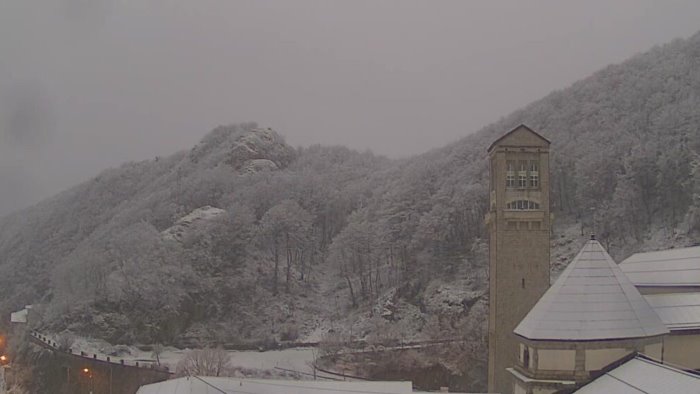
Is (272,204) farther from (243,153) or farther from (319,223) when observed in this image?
(243,153)

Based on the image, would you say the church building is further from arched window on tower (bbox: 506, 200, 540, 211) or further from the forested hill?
the forested hill

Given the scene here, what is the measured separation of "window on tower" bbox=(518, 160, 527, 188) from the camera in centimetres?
2983

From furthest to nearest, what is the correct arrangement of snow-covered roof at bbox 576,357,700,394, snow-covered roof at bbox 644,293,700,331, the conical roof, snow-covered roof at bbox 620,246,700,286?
snow-covered roof at bbox 620,246,700,286 → snow-covered roof at bbox 644,293,700,331 → the conical roof → snow-covered roof at bbox 576,357,700,394

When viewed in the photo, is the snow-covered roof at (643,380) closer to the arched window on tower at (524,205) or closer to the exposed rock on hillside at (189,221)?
the arched window on tower at (524,205)

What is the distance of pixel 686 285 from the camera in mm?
24531

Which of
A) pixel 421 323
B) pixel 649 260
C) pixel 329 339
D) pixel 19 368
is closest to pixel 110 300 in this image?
pixel 19 368

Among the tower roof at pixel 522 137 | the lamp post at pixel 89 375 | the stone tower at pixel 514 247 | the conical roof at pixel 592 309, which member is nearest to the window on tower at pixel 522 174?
the stone tower at pixel 514 247

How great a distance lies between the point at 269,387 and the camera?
21656 mm

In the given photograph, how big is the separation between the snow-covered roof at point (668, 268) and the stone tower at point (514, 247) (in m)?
3.76

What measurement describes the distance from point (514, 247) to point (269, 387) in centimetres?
1276

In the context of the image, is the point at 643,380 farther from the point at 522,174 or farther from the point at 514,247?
the point at 522,174

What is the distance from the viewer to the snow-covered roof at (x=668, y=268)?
24.9 meters

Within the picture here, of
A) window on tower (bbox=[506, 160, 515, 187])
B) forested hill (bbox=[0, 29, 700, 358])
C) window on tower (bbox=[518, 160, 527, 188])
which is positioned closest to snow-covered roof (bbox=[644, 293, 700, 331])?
window on tower (bbox=[518, 160, 527, 188])

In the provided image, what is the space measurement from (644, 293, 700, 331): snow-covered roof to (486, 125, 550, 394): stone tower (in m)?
6.44
